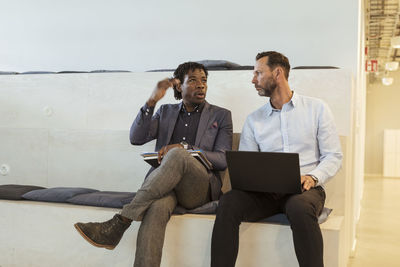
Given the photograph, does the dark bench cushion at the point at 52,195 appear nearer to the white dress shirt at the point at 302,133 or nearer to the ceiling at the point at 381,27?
the white dress shirt at the point at 302,133

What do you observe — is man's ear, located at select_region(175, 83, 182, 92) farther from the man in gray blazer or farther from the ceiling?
the ceiling

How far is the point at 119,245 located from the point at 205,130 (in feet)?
2.95

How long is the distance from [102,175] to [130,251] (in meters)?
1.17

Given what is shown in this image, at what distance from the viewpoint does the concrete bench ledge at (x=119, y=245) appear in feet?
9.08

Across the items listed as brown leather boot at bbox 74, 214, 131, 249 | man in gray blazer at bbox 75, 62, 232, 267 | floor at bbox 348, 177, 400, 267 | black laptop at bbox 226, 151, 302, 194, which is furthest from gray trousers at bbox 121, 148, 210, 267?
floor at bbox 348, 177, 400, 267

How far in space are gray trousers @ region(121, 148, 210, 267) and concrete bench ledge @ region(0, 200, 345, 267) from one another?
0.51ft

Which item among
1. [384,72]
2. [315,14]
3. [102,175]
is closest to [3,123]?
[102,175]

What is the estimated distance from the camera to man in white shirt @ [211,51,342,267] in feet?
8.22

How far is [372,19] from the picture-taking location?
29.8 ft

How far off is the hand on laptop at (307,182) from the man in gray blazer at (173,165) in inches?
21.8

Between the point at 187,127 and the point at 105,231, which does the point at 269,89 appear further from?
the point at 105,231

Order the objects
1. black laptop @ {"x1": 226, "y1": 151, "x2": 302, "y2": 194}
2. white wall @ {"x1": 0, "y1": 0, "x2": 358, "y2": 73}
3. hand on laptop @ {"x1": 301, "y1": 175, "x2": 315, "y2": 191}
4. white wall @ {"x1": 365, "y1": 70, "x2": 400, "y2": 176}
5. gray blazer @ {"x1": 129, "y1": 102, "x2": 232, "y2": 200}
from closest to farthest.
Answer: black laptop @ {"x1": 226, "y1": 151, "x2": 302, "y2": 194}
hand on laptop @ {"x1": 301, "y1": 175, "x2": 315, "y2": 191}
gray blazer @ {"x1": 129, "y1": 102, "x2": 232, "y2": 200}
white wall @ {"x1": 0, "y1": 0, "x2": 358, "y2": 73}
white wall @ {"x1": 365, "y1": 70, "x2": 400, "y2": 176}

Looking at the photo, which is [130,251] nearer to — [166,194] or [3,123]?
[166,194]

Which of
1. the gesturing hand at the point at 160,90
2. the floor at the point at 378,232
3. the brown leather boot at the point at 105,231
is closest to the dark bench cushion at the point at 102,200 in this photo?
the brown leather boot at the point at 105,231
